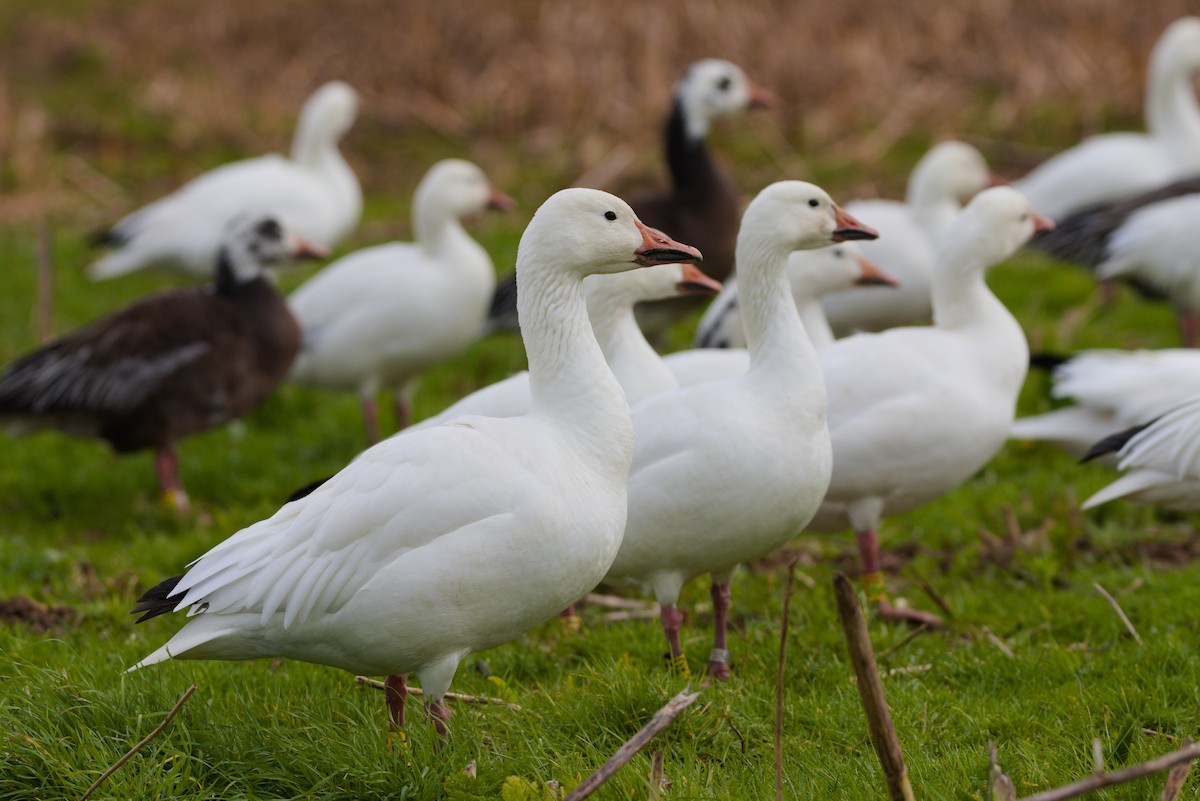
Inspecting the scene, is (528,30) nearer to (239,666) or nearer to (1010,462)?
(1010,462)

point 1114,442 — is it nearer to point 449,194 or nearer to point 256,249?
point 449,194

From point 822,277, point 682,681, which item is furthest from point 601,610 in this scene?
point 822,277

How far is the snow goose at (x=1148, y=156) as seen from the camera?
444 inches

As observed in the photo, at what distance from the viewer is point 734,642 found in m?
5.27

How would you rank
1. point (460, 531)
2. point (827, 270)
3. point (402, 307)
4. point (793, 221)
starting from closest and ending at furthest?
point (460, 531), point (793, 221), point (827, 270), point (402, 307)

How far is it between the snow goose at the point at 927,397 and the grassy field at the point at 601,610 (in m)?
0.44

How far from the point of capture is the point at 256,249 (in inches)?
329

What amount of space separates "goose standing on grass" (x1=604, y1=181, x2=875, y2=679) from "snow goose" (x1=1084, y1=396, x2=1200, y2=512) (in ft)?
4.89

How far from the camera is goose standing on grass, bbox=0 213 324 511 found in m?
7.74

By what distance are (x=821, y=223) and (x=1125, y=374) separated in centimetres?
195

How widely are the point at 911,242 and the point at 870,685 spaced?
6218 mm

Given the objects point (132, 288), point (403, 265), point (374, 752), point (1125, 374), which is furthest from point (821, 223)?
point (132, 288)

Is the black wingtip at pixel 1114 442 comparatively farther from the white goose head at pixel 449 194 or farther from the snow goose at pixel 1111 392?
the white goose head at pixel 449 194

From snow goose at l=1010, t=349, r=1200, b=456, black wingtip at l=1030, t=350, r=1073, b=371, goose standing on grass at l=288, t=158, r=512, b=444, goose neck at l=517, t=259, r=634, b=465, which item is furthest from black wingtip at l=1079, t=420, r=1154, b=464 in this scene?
goose standing on grass at l=288, t=158, r=512, b=444
